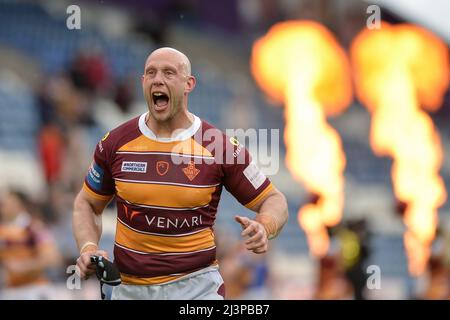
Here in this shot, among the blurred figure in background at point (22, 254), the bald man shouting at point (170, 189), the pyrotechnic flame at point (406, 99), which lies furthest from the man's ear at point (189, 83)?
the pyrotechnic flame at point (406, 99)

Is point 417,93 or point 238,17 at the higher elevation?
point 238,17

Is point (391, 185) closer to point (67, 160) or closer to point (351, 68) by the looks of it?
point (351, 68)

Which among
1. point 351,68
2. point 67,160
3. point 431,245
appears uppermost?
point 351,68

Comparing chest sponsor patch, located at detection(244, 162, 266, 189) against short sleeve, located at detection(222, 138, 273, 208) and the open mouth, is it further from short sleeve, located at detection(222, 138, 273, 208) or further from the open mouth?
the open mouth

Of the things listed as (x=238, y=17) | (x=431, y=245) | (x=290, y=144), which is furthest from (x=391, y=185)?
(x=431, y=245)

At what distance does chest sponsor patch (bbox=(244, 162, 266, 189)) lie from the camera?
728cm

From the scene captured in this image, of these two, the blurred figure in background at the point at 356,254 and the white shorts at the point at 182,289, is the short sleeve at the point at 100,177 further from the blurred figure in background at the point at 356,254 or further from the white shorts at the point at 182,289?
the blurred figure in background at the point at 356,254

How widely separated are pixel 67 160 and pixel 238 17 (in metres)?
11.3

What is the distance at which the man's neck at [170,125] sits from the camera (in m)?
7.23

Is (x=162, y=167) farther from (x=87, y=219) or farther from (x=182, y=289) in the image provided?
(x=182, y=289)

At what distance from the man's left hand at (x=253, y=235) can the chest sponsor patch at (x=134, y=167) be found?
0.79 metres

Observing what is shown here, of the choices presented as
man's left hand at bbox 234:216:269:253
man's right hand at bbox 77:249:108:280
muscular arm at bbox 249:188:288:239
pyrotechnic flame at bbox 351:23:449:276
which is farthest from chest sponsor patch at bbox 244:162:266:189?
pyrotechnic flame at bbox 351:23:449:276

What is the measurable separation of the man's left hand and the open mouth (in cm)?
95
